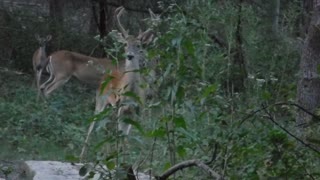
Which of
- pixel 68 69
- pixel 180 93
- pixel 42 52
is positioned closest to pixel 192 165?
pixel 180 93

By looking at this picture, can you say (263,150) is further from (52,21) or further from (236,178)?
(52,21)

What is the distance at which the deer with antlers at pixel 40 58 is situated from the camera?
17531 millimetres

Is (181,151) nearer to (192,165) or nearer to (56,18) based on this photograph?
(192,165)

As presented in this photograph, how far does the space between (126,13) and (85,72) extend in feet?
5.39

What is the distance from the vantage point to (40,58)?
17719 mm

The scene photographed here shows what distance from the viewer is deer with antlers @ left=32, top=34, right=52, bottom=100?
17.5 metres

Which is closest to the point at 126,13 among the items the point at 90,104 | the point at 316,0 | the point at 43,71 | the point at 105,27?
the point at 105,27

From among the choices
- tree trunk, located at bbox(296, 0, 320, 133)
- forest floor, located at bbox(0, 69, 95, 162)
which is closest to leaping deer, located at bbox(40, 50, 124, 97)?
forest floor, located at bbox(0, 69, 95, 162)

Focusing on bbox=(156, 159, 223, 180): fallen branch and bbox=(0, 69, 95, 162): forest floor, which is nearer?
bbox=(156, 159, 223, 180): fallen branch

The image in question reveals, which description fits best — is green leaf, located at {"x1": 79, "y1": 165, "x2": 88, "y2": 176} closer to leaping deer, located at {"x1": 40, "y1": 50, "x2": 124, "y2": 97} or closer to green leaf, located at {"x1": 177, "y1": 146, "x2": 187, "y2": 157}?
green leaf, located at {"x1": 177, "y1": 146, "x2": 187, "y2": 157}

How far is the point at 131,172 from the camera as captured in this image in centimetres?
389

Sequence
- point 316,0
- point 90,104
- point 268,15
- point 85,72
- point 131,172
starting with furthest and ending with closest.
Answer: point 85,72
point 268,15
point 90,104
point 316,0
point 131,172

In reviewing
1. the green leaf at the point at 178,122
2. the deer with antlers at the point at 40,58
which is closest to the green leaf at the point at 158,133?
the green leaf at the point at 178,122

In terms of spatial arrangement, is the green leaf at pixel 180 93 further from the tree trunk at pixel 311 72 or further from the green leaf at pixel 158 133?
the tree trunk at pixel 311 72
